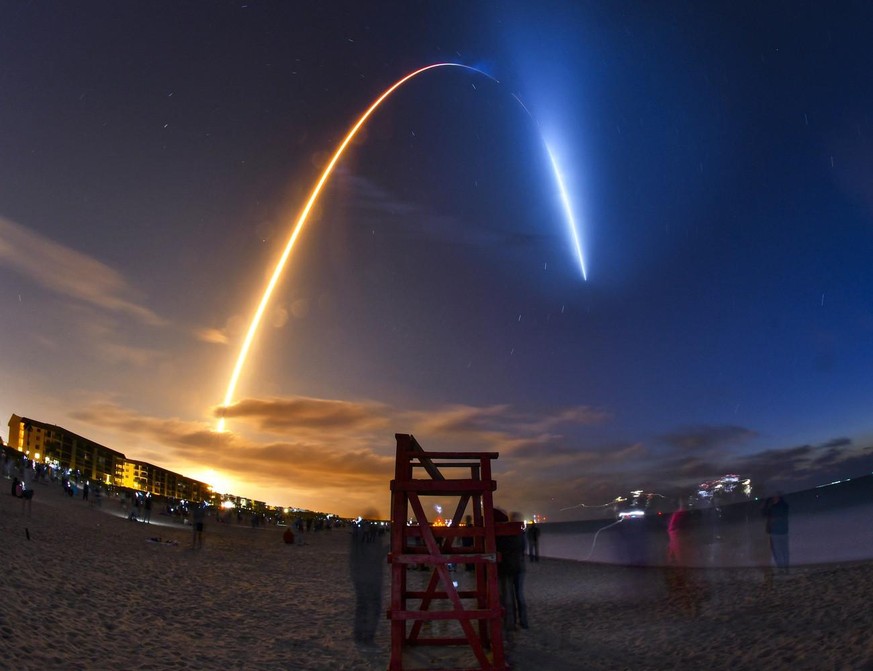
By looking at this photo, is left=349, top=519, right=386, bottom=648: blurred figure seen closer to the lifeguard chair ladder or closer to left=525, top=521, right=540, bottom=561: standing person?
the lifeguard chair ladder

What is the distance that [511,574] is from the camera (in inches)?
496

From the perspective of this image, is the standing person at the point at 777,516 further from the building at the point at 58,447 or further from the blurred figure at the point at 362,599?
the building at the point at 58,447

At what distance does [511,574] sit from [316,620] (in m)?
5.63

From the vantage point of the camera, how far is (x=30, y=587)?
1206cm

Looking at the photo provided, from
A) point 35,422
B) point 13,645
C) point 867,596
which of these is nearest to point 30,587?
point 13,645

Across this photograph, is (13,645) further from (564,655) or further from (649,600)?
(649,600)

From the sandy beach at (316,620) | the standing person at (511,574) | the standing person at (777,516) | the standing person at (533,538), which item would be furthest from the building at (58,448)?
the standing person at (777,516)

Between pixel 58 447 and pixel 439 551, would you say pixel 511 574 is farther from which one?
pixel 58 447

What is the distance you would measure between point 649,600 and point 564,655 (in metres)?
8.83

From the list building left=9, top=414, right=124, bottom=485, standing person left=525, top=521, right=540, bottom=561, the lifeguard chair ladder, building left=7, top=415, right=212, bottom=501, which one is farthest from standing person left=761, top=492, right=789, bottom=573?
building left=9, top=414, right=124, bottom=485

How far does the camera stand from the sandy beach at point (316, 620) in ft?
32.1

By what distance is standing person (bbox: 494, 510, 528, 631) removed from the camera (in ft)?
40.7

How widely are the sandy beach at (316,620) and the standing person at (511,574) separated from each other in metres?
0.42

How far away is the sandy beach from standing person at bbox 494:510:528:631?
42cm
